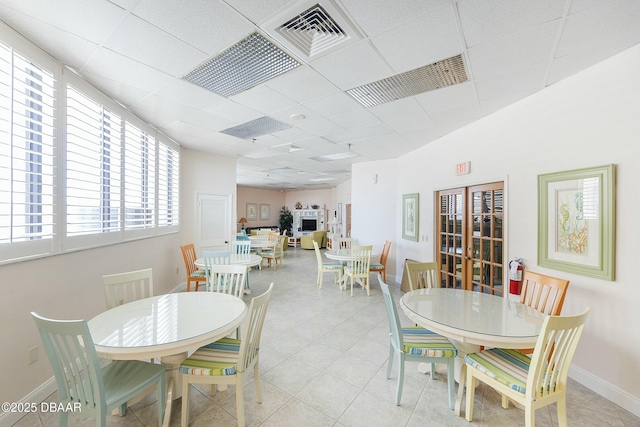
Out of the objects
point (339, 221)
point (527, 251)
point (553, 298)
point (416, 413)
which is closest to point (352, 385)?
point (416, 413)

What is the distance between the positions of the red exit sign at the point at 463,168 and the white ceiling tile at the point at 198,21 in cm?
332

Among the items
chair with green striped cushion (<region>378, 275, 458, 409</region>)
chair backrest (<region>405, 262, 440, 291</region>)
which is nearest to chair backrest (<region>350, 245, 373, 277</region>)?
chair backrest (<region>405, 262, 440, 291</region>)

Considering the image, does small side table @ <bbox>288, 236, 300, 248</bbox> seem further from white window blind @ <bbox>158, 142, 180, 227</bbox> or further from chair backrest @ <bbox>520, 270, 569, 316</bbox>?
chair backrest @ <bbox>520, 270, 569, 316</bbox>

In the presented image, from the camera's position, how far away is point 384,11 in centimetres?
165

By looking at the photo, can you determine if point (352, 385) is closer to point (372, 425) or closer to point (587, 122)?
point (372, 425)

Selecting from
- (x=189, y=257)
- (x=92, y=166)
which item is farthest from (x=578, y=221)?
(x=189, y=257)

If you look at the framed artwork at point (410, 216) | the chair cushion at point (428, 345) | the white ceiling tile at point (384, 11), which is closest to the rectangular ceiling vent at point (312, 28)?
the white ceiling tile at point (384, 11)

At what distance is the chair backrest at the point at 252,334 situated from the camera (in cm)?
165

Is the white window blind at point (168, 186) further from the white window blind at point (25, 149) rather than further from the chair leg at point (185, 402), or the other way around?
the chair leg at point (185, 402)

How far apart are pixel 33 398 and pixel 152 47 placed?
2.88 metres

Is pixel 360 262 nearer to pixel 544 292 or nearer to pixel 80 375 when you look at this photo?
pixel 544 292

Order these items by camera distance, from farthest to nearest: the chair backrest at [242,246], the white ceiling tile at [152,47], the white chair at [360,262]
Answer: the chair backrest at [242,246]
the white chair at [360,262]
the white ceiling tile at [152,47]

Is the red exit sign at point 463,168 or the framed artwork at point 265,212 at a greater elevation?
the red exit sign at point 463,168

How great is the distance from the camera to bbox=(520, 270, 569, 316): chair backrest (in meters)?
2.06
